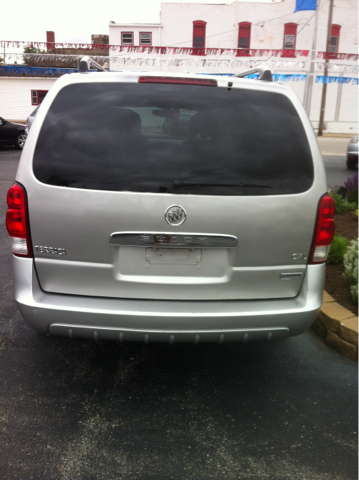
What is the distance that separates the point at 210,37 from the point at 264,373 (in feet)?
122

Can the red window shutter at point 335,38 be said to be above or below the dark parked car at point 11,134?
above

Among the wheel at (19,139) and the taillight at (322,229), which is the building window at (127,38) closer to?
the wheel at (19,139)

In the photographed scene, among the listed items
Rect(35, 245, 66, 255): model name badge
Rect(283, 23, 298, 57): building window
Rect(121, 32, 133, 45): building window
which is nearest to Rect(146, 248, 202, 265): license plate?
Rect(35, 245, 66, 255): model name badge

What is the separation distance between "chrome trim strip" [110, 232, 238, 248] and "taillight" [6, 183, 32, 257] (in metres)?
0.53

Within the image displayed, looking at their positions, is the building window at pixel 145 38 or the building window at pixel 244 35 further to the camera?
the building window at pixel 145 38

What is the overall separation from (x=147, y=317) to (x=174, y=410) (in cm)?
66

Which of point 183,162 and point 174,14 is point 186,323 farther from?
point 174,14

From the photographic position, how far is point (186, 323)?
2717 mm

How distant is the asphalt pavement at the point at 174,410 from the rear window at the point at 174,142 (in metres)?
1.35

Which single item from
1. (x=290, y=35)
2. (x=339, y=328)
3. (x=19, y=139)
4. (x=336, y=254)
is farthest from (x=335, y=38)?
(x=339, y=328)

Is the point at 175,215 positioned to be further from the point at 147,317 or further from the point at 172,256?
the point at 147,317

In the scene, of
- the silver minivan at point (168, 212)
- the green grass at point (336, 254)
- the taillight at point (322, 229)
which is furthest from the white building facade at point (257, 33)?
the taillight at point (322, 229)

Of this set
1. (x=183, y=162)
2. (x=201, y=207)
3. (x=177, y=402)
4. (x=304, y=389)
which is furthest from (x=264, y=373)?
(x=183, y=162)

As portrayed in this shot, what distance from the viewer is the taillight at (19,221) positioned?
2736 millimetres
